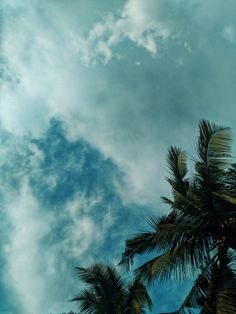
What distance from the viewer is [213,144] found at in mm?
8961

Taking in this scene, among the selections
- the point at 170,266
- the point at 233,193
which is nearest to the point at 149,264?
the point at 170,266

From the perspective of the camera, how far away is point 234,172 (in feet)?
28.4

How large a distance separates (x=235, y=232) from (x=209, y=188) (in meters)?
1.27

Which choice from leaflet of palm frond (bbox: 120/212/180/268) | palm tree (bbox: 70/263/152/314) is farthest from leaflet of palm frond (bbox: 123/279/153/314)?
leaflet of palm frond (bbox: 120/212/180/268)

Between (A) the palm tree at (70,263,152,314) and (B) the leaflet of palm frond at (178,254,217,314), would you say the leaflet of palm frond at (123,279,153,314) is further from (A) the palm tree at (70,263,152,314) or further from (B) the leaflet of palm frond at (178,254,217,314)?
(B) the leaflet of palm frond at (178,254,217,314)

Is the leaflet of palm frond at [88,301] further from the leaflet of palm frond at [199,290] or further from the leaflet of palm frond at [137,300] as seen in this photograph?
the leaflet of palm frond at [199,290]

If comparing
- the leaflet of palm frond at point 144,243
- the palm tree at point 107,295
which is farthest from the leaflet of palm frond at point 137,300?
the leaflet of palm frond at point 144,243

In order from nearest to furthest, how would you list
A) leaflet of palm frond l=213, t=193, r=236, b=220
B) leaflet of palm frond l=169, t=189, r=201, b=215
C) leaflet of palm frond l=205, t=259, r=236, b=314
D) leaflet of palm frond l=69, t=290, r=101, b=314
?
leaflet of palm frond l=205, t=259, r=236, b=314
leaflet of palm frond l=213, t=193, r=236, b=220
leaflet of palm frond l=169, t=189, r=201, b=215
leaflet of palm frond l=69, t=290, r=101, b=314

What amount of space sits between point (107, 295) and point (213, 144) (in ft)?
26.1

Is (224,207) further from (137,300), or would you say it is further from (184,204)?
(137,300)

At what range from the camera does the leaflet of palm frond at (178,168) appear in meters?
9.20

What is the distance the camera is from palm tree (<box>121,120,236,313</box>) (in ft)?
27.3

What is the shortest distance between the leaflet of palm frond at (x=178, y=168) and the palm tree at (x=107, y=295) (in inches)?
211

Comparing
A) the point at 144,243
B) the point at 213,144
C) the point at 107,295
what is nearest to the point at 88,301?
the point at 107,295
